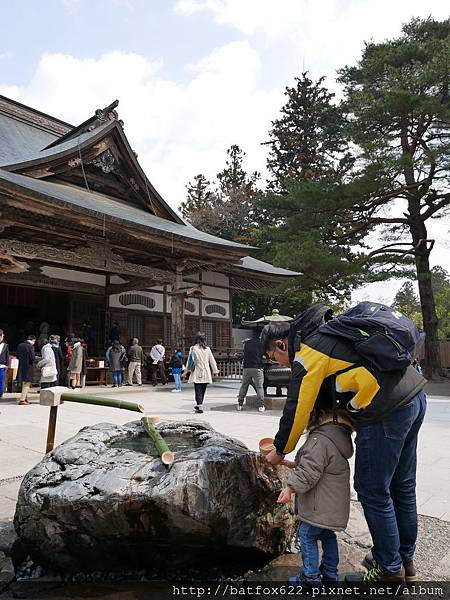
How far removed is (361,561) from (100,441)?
167 cm

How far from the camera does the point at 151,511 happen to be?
7.14 ft

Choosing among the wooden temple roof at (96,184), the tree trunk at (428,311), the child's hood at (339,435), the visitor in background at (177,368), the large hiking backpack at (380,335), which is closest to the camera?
the large hiking backpack at (380,335)

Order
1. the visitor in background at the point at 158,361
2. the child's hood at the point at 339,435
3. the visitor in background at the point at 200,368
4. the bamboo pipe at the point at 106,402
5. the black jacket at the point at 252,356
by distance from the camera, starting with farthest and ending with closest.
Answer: the visitor in background at the point at 158,361 < the black jacket at the point at 252,356 < the visitor in background at the point at 200,368 < the bamboo pipe at the point at 106,402 < the child's hood at the point at 339,435

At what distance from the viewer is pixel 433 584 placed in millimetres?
2225

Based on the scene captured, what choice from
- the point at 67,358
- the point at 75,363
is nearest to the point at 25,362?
the point at 75,363

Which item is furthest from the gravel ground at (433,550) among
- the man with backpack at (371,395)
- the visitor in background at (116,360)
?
the visitor in background at (116,360)

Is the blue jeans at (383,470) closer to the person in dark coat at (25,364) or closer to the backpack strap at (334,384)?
the backpack strap at (334,384)

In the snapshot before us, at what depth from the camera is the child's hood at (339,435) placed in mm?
2061

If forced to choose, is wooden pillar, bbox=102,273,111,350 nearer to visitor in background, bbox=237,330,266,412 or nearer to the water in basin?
visitor in background, bbox=237,330,266,412

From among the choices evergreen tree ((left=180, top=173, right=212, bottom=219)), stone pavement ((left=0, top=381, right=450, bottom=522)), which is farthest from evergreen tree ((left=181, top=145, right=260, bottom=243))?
stone pavement ((left=0, top=381, right=450, bottom=522))

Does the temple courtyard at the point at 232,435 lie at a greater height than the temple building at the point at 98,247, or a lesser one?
lesser

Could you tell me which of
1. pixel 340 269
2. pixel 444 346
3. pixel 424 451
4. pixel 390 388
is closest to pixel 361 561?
pixel 390 388

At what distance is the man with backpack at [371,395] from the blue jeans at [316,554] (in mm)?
166

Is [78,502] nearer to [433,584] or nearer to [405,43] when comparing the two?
[433,584]
